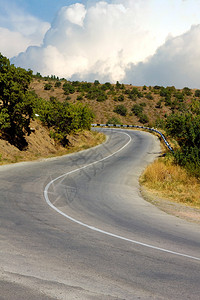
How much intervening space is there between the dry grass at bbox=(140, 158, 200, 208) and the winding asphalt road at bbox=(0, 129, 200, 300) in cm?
179

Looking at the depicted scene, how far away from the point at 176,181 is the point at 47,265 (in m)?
11.6

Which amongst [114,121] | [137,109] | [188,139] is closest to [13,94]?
[188,139]

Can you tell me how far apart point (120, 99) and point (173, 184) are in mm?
68803

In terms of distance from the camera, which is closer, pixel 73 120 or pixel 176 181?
pixel 176 181

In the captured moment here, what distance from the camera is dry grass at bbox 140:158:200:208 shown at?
1263 centimetres

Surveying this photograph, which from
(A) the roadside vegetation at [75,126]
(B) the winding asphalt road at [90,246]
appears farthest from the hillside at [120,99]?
(B) the winding asphalt road at [90,246]

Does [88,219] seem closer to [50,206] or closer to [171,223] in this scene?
[50,206]

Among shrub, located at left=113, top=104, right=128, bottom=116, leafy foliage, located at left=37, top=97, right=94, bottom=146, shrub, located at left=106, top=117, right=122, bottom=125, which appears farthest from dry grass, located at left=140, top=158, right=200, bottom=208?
shrub, located at left=113, top=104, right=128, bottom=116

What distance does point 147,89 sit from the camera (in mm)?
97875

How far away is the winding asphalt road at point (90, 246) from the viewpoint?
4.34m

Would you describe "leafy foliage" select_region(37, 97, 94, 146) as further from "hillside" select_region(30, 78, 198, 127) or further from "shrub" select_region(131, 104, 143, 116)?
"shrub" select_region(131, 104, 143, 116)

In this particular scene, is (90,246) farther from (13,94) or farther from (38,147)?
(38,147)

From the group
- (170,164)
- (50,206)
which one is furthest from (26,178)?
(170,164)

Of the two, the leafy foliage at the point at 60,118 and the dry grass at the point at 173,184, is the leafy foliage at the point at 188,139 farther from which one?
the leafy foliage at the point at 60,118
